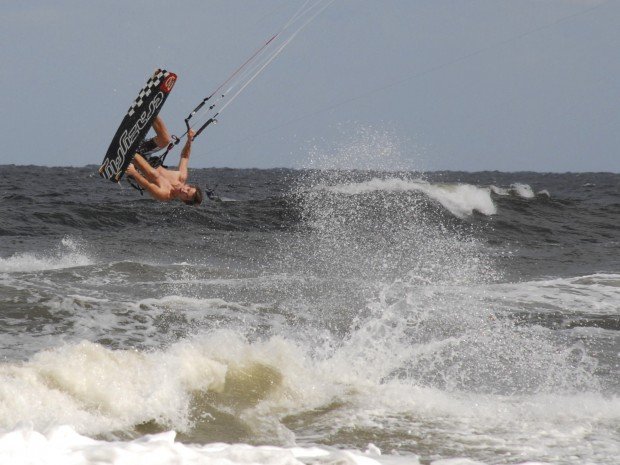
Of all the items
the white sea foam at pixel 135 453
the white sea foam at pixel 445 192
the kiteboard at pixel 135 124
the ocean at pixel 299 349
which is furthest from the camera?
the white sea foam at pixel 445 192

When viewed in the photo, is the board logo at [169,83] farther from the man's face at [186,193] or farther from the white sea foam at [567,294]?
the white sea foam at [567,294]

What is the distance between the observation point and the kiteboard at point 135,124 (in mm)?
8633

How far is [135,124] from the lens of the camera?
8.67 metres

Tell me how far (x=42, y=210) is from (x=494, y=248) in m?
10.5

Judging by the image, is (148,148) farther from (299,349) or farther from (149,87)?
(299,349)

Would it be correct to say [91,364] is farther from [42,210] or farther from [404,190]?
[404,190]

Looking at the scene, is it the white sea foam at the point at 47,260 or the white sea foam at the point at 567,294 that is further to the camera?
the white sea foam at the point at 47,260

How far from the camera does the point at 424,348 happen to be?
806 centimetres

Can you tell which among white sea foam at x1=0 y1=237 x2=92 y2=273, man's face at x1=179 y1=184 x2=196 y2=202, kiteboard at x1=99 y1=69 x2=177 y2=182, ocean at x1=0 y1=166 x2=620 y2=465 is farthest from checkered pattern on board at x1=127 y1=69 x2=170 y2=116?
white sea foam at x1=0 y1=237 x2=92 y2=273

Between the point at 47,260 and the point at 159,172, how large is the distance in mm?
4813

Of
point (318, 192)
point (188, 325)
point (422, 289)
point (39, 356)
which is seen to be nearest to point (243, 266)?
point (422, 289)

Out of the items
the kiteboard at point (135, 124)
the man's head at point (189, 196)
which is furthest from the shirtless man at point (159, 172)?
the kiteboard at point (135, 124)

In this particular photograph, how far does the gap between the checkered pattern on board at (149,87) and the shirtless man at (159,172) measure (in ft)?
0.89

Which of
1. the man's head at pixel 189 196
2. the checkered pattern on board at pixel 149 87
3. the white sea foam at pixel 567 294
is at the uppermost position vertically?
the checkered pattern on board at pixel 149 87
